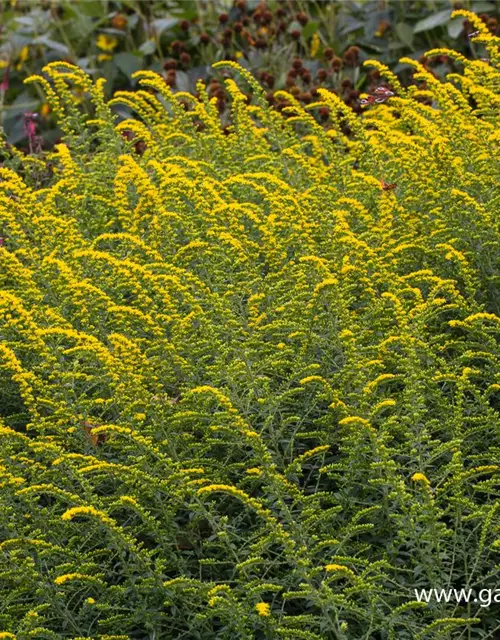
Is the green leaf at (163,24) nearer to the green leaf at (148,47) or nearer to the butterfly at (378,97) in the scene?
the green leaf at (148,47)

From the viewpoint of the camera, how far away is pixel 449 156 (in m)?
3.92

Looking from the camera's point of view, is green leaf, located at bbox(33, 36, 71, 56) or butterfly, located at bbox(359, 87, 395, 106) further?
green leaf, located at bbox(33, 36, 71, 56)

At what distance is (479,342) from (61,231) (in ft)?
4.97

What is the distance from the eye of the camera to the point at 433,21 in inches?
311

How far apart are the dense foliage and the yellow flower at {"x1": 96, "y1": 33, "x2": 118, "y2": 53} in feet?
17.4

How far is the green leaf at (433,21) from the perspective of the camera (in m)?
7.88

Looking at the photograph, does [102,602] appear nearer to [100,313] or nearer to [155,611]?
[155,611]

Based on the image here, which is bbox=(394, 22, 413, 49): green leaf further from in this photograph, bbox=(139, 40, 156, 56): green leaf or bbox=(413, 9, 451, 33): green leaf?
bbox=(139, 40, 156, 56): green leaf

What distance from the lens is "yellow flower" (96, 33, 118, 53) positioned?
30.0 feet

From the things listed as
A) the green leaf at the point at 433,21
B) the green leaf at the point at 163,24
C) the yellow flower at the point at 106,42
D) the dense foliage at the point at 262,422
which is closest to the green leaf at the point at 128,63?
the green leaf at the point at 163,24

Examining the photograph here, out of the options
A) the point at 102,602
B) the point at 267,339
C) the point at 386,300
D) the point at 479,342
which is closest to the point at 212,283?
the point at 267,339

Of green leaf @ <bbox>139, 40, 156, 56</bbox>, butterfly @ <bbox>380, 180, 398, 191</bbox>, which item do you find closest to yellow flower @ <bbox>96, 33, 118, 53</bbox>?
green leaf @ <bbox>139, 40, 156, 56</bbox>

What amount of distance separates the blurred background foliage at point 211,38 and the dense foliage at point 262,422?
320 centimetres

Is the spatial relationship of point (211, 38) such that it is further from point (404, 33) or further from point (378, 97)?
point (378, 97)
